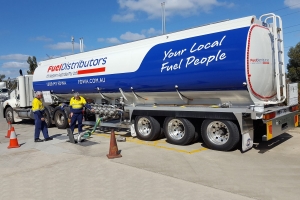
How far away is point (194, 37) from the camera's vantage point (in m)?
8.57

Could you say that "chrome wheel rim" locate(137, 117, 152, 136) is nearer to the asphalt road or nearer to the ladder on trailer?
the asphalt road

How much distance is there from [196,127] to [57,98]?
26.3 ft

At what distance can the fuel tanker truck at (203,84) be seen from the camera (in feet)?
24.8

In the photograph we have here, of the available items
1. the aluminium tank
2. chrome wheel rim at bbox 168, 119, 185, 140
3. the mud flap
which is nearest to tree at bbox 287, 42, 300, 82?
the aluminium tank

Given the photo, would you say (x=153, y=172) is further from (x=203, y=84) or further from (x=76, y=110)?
(x=76, y=110)

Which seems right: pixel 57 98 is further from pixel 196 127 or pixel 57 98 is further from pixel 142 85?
pixel 196 127

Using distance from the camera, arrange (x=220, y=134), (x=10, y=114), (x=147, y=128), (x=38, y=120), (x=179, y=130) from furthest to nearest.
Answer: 1. (x=10, y=114)
2. (x=38, y=120)
3. (x=147, y=128)
4. (x=179, y=130)
5. (x=220, y=134)

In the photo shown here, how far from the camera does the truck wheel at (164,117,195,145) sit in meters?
8.77

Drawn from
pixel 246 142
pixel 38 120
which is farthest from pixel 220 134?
pixel 38 120

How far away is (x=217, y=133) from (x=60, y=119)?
26.7 ft

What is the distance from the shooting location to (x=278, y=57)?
834 cm

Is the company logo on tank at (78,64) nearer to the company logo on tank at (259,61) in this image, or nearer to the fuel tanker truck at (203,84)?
the fuel tanker truck at (203,84)

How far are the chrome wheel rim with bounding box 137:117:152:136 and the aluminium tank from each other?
2.25 ft

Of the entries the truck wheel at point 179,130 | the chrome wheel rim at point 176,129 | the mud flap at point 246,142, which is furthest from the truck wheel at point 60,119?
the mud flap at point 246,142
